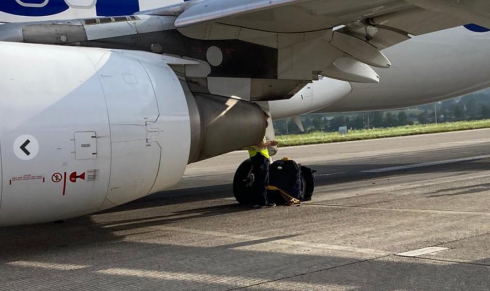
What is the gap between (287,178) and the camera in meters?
9.87

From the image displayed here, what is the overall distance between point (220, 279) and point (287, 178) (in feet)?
14.7

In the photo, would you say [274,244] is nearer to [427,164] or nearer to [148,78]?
[148,78]

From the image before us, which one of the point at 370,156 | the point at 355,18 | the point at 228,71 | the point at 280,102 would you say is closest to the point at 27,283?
the point at 228,71

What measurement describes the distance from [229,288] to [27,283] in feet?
5.43

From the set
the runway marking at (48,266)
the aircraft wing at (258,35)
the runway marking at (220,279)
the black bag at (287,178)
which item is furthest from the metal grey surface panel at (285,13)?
the runway marking at (48,266)

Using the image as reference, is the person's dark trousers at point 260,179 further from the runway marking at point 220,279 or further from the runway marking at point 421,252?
the runway marking at point 220,279

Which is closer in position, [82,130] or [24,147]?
[24,147]

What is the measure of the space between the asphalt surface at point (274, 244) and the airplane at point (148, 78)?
0.71m

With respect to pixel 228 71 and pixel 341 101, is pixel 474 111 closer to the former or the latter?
pixel 341 101

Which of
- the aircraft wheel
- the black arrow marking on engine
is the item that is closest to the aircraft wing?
the aircraft wheel

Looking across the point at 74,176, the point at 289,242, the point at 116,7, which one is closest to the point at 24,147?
the point at 74,176

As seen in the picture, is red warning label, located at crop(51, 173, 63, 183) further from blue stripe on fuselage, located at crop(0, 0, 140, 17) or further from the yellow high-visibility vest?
the yellow high-visibility vest

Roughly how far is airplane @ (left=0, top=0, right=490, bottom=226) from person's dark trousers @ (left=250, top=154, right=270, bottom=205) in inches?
30.5

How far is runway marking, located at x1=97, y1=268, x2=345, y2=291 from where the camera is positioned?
205 inches
